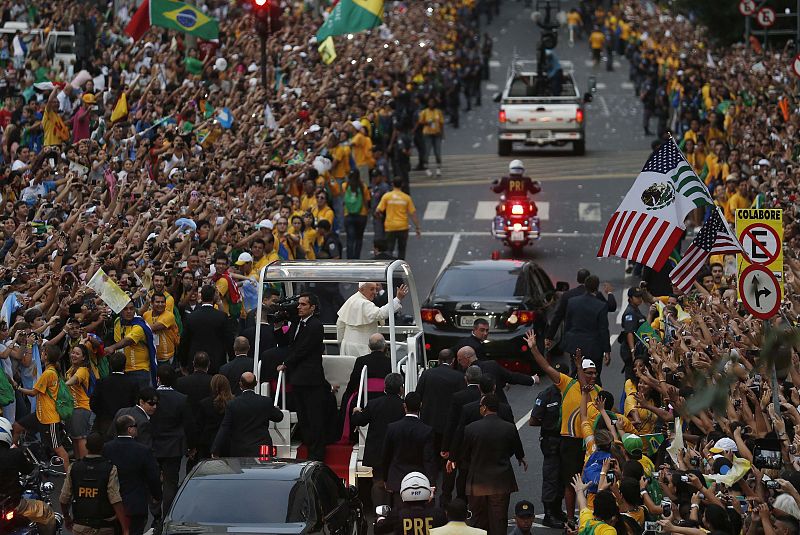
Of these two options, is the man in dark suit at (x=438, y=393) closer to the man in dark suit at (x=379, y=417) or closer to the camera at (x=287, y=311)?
the man in dark suit at (x=379, y=417)

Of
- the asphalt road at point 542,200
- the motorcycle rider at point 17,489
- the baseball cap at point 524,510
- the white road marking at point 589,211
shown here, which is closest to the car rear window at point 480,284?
the asphalt road at point 542,200

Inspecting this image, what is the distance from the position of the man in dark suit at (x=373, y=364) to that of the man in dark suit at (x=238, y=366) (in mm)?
991

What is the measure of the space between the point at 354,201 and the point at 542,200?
9017mm

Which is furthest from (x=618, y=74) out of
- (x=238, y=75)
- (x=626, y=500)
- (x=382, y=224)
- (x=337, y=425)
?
(x=626, y=500)

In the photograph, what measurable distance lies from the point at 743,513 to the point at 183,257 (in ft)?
34.5

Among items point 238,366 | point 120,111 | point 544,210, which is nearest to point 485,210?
point 544,210

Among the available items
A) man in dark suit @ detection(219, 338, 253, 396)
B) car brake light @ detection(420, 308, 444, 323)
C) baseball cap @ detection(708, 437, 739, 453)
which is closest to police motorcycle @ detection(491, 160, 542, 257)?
car brake light @ detection(420, 308, 444, 323)

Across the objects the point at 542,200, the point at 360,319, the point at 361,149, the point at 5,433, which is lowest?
the point at 542,200

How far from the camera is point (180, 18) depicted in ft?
99.1

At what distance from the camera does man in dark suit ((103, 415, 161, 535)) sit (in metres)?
12.4

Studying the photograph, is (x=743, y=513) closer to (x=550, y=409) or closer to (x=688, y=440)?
(x=688, y=440)

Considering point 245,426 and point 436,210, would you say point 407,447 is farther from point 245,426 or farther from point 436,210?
point 436,210

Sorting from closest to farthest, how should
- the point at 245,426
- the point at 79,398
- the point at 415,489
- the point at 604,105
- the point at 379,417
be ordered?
the point at 415,489
the point at 245,426
the point at 379,417
the point at 79,398
the point at 604,105

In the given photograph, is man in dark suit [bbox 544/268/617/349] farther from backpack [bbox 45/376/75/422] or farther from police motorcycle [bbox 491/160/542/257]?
police motorcycle [bbox 491/160/542/257]
